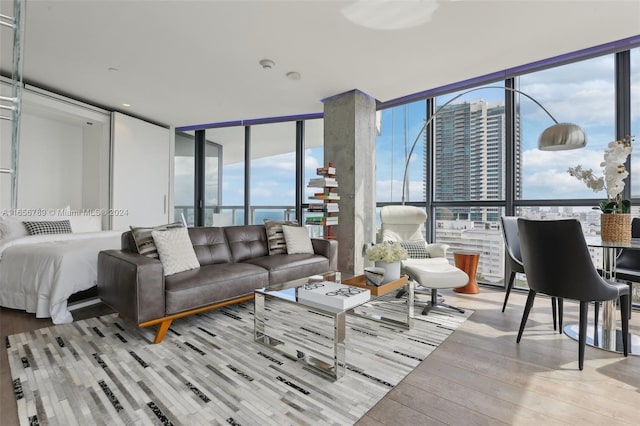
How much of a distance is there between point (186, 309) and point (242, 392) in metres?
0.97

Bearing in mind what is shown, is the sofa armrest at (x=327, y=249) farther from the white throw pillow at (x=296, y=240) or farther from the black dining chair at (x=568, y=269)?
the black dining chair at (x=568, y=269)

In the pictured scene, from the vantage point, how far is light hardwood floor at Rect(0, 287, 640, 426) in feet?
4.93

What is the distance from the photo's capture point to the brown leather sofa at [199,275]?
2215 millimetres

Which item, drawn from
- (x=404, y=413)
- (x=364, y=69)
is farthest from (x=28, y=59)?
(x=404, y=413)

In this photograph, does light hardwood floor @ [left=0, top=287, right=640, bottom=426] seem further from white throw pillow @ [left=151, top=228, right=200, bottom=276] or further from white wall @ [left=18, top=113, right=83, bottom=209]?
white wall @ [left=18, top=113, right=83, bottom=209]

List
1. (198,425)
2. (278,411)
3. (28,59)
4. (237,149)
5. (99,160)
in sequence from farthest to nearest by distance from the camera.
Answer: (237,149) → (99,160) → (28,59) → (278,411) → (198,425)

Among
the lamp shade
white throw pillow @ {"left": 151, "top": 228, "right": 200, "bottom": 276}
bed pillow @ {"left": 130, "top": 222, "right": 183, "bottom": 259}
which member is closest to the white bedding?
bed pillow @ {"left": 130, "top": 222, "right": 183, "bottom": 259}

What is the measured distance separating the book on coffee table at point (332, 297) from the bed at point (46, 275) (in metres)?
2.09

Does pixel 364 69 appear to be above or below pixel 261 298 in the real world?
above

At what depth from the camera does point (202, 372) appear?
1879 mm

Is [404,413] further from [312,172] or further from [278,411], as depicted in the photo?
[312,172]

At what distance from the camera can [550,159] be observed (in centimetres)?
371

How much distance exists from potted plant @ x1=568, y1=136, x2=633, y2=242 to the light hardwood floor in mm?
876

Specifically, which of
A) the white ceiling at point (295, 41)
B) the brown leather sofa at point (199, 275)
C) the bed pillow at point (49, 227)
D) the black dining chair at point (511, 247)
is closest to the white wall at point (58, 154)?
the white ceiling at point (295, 41)
